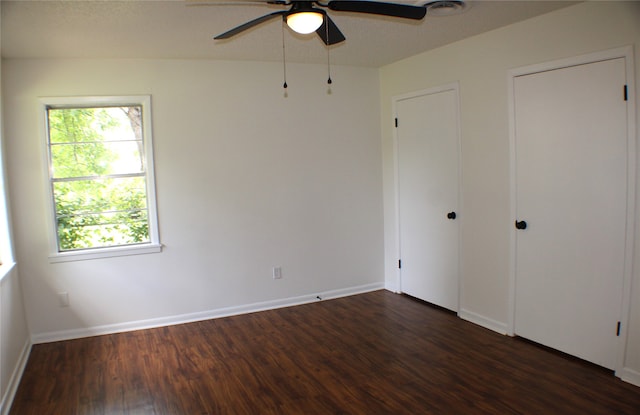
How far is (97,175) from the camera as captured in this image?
3.91 m

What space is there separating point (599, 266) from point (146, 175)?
12.1 feet

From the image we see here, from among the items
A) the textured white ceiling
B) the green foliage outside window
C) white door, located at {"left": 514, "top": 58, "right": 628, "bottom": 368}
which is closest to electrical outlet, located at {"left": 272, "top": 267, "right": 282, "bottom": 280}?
the green foliage outside window

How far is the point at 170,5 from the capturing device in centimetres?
263

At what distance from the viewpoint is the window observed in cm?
382

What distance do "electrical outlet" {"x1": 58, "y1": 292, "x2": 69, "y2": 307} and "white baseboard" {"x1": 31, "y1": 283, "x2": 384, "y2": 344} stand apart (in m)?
0.24

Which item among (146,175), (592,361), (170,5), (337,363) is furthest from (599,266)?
(146,175)

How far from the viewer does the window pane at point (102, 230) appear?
12.8ft

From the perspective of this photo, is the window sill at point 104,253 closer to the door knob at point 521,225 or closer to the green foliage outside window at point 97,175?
the green foliage outside window at point 97,175

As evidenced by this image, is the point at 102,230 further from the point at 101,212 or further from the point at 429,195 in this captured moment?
the point at 429,195

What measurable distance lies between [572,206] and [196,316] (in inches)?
132

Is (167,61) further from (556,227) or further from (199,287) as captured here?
(556,227)

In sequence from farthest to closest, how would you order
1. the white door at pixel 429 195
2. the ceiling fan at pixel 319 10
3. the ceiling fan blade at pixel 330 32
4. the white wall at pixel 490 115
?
the white door at pixel 429 195 < the white wall at pixel 490 115 < the ceiling fan blade at pixel 330 32 < the ceiling fan at pixel 319 10

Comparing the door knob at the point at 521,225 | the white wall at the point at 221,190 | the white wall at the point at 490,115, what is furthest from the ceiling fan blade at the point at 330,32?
the door knob at the point at 521,225

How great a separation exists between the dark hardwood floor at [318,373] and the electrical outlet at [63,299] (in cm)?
33
